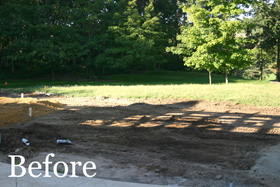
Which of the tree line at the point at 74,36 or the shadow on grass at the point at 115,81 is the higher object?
the tree line at the point at 74,36

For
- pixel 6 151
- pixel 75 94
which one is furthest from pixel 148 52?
pixel 6 151

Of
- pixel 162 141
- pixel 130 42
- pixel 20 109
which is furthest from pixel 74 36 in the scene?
pixel 162 141

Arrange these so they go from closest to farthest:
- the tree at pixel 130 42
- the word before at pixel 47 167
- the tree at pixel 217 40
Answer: the word before at pixel 47 167, the tree at pixel 217 40, the tree at pixel 130 42

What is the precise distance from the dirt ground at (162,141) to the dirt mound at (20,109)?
67mm

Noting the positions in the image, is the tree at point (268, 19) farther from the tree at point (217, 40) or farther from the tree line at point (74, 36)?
the tree at point (217, 40)

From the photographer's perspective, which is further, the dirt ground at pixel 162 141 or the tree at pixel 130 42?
the tree at pixel 130 42

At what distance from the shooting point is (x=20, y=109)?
1158 centimetres

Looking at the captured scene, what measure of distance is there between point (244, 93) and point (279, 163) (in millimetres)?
9944

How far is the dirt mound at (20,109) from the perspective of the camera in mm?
10102

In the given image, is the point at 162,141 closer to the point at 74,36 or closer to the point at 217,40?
the point at 217,40

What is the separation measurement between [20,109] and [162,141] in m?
6.78

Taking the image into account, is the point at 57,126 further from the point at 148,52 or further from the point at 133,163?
the point at 148,52

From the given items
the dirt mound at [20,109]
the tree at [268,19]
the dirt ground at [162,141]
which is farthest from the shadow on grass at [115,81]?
the dirt ground at [162,141]

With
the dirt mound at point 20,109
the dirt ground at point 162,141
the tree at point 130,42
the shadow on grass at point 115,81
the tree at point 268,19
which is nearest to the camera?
the dirt ground at point 162,141
